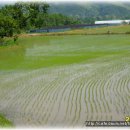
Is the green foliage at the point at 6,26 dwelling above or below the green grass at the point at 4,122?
below

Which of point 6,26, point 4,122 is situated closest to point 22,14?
point 6,26

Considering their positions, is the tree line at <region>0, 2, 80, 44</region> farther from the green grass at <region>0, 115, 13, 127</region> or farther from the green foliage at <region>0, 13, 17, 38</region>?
the green grass at <region>0, 115, 13, 127</region>

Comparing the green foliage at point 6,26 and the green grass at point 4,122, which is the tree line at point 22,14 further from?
the green grass at point 4,122

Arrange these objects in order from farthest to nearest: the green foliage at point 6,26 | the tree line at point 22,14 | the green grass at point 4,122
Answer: the tree line at point 22,14
the green foliage at point 6,26
the green grass at point 4,122

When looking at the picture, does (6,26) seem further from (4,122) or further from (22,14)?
(4,122)

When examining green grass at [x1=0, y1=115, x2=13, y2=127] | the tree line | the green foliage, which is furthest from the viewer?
the tree line

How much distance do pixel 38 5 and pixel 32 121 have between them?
40.5 m

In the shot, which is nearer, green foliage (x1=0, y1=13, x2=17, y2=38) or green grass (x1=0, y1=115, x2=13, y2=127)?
green grass (x1=0, y1=115, x2=13, y2=127)

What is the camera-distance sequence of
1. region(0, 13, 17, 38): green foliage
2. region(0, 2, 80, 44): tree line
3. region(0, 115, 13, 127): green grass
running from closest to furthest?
1. region(0, 115, 13, 127): green grass
2. region(0, 13, 17, 38): green foliage
3. region(0, 2, 80, 44): tree line

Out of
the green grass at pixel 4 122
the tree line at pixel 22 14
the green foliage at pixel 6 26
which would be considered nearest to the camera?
the green grass at pixel 4 122

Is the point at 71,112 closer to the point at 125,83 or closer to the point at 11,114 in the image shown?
the point at 11,114

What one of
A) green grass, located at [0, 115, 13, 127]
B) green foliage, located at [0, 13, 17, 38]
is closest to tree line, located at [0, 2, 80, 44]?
green foliage, located at [0, 13, 17, 38]

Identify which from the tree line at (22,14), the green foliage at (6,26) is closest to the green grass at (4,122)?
the green foliage at (6,26)

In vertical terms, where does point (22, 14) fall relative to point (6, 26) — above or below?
below
